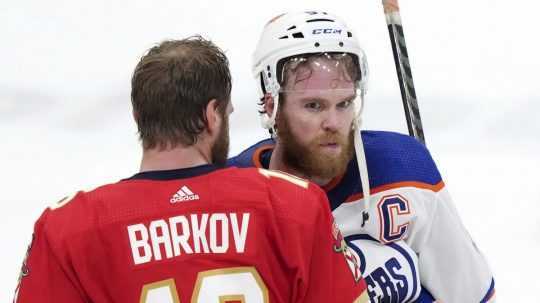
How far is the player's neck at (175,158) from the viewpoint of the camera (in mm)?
1688

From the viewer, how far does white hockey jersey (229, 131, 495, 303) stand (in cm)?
230

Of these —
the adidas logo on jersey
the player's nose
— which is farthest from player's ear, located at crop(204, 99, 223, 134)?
the player's nose

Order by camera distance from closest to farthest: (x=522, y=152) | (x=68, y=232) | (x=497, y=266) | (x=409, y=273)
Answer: (x=68, y=232) → (x=409, y=273) → (x=497, y=266) → (x=522, y=152)

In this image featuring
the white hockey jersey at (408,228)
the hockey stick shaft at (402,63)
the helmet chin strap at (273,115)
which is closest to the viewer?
the white hockey jersey at (408,228)

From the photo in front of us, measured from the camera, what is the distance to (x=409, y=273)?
2281mm

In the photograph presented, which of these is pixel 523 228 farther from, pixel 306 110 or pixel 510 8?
pixel 306 110

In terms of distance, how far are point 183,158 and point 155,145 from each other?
2.3 inches

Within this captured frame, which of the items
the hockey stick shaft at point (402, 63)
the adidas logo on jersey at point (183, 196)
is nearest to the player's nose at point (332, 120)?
the adidas logo on jersey at point (183, 196)

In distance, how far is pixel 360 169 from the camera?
7.64 feet

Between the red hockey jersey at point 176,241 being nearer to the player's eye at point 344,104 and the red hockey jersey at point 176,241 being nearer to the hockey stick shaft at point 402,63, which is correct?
the player's eye at point 344,104

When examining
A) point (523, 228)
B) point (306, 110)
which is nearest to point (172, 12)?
point (523, 228)

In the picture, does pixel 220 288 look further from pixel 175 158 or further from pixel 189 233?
pixel 175 158

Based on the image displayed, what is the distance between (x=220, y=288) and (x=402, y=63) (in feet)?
5.43

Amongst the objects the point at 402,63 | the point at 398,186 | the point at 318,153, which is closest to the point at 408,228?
the point at 398,186
